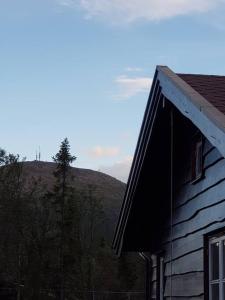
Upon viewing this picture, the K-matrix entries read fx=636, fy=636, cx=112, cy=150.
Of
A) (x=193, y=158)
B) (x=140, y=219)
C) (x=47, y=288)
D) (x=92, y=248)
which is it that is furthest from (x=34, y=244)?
(x=193, y=158)

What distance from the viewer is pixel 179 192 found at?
8750 mm

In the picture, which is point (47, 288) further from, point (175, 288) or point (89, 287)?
point (175, 288)

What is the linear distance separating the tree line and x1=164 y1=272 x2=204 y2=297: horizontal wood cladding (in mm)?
28192

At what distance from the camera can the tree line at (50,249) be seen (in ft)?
123

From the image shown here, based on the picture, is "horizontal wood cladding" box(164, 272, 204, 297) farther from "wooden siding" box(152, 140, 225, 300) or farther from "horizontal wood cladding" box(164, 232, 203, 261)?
"horizontal wood cladding" box(164, 232, 203, 261)

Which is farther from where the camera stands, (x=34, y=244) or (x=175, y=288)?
(x=34, y=244)

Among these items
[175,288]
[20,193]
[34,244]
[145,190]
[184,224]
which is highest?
[20,193]

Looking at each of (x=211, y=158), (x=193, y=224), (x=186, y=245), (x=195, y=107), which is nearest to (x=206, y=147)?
(x=211, y=158)

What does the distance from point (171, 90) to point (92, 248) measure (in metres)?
37.0

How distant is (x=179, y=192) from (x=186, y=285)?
135 centimetres

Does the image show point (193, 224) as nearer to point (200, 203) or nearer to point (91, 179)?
point (200, 203)

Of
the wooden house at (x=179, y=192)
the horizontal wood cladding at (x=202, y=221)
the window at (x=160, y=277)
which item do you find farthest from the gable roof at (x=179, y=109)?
the horizontal wood cladding at (x=202, y=221)

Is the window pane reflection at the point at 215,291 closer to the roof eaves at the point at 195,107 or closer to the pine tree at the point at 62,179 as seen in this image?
the roof eaves at the point at 195,107

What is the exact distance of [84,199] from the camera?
46344mm
